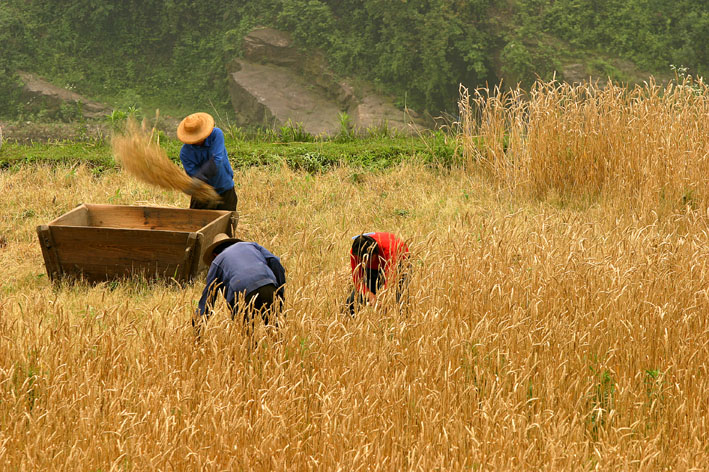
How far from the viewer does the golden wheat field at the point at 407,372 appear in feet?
9.49

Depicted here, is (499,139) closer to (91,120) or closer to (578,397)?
(578,397)

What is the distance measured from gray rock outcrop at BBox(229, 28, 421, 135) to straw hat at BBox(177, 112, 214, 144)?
1374 cm

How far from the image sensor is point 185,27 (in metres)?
25.3

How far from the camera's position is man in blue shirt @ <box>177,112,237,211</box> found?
6164mm

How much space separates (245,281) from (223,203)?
9.46ft

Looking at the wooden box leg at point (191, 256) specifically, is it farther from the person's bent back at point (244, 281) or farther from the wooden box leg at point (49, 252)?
the person's bent back at point (244, 281)

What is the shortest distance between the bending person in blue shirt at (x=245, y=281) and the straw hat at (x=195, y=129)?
7.42ft

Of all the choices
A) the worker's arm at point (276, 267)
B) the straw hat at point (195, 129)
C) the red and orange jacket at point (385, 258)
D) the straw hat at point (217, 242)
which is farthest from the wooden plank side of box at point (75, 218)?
the red and orange jacket at point (385, 258)

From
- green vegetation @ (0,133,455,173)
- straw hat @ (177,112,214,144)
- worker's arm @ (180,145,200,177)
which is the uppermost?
straw hat @ (177,112,214,144)

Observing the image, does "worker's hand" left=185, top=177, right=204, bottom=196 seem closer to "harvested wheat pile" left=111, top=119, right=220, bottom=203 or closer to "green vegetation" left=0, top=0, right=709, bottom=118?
"harvested wheat pile" left=111, top=119, right=220, bottom=203

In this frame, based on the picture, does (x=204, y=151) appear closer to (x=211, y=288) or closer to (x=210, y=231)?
(x=210, y=231)

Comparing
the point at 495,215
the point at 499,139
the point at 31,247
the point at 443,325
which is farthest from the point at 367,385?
the point at 499,139

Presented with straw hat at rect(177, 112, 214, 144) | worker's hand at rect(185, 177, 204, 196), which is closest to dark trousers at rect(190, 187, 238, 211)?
worker's hand at rect(185, 177, 204, 196)

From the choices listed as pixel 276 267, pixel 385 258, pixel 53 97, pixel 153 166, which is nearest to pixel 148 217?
pixel 153 166
